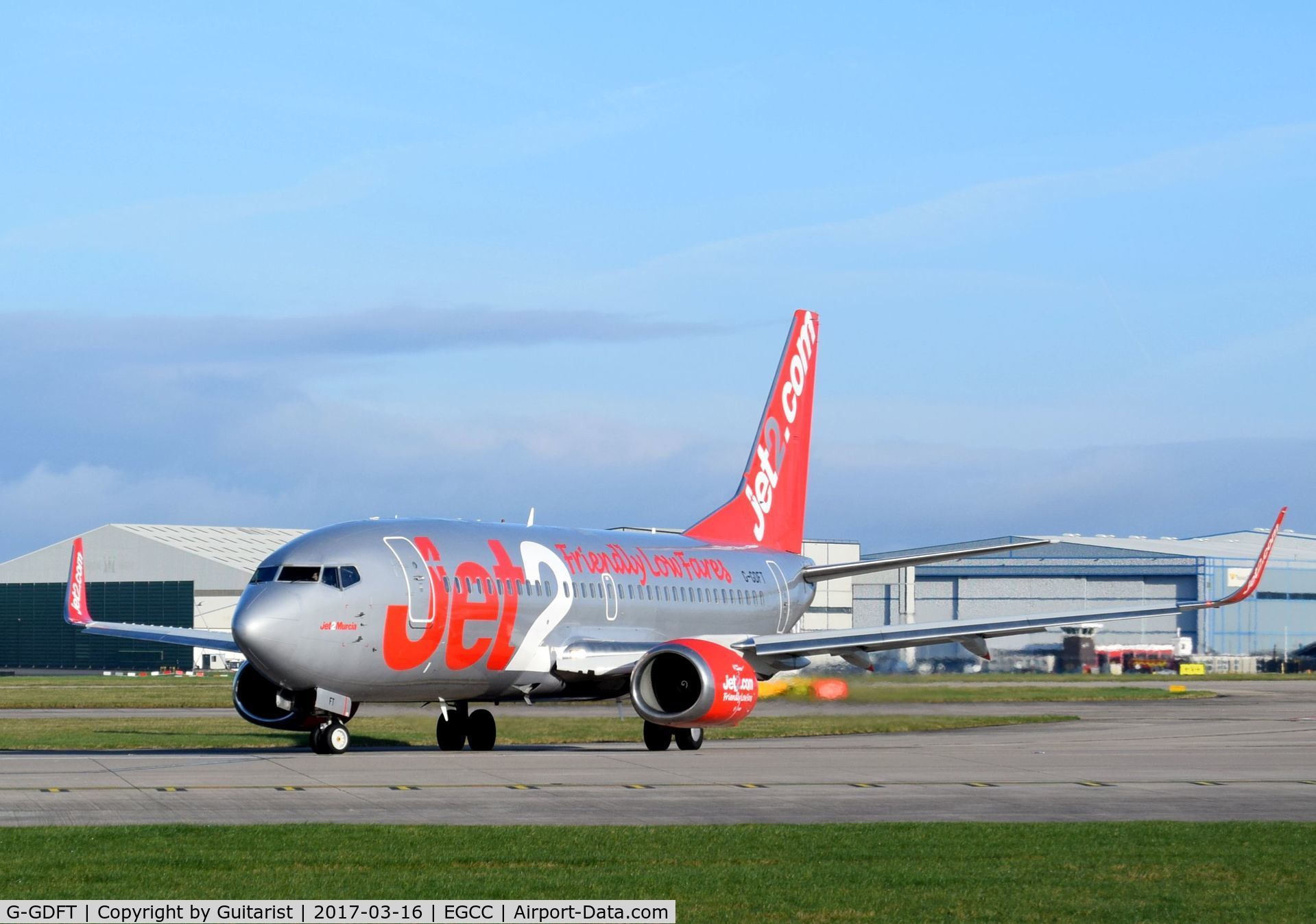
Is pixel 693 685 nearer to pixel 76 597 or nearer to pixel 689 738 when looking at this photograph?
pixel 689 738

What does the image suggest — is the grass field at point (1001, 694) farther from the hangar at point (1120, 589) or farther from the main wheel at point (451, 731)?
the hangar at point (1120, 589)

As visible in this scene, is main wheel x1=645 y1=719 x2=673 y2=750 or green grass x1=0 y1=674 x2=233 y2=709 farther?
green grass x1=0 y1=674 x2=233 y2=709

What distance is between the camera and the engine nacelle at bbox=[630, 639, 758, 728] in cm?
3061

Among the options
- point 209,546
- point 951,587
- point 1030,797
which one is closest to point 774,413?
point 1030,797

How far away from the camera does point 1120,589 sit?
109 metres

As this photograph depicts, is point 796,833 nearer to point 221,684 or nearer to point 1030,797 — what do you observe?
point 1030,797

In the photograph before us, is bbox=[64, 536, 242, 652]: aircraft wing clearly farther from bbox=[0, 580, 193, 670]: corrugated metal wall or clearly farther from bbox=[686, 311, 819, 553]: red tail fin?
bbox=[0, 580, 193, 670]: corrugated metal wall

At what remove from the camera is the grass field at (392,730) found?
35.2 m

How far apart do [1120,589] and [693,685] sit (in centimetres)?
8295

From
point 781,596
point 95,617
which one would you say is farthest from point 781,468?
point 95,617

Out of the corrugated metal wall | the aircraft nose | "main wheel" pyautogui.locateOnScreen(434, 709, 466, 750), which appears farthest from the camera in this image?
the corrugated metal wall

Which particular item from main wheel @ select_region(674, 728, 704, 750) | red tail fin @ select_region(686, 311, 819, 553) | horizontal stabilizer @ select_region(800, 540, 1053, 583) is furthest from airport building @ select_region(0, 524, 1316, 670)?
main wheel @ select_region(674, 728, 704, 750)

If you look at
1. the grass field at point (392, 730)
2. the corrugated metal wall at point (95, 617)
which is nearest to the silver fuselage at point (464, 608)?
the grass field at point (392, 730)

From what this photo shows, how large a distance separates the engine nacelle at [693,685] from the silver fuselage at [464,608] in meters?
1.59
